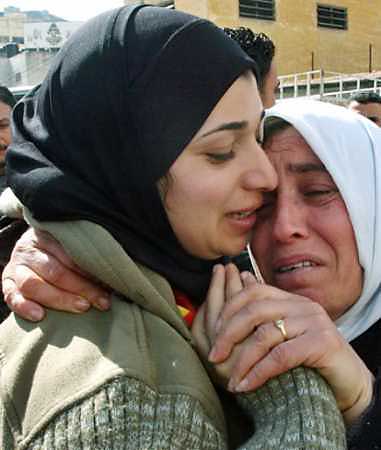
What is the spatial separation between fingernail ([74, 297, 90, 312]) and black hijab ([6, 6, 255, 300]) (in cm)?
16

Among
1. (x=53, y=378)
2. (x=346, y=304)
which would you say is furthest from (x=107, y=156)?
(x=346, y=304)

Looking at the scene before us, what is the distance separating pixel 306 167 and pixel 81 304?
0.89 metres

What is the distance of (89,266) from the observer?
57.5 inches

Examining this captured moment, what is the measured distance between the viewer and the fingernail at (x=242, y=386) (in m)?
1.39

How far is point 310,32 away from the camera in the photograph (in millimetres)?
26328

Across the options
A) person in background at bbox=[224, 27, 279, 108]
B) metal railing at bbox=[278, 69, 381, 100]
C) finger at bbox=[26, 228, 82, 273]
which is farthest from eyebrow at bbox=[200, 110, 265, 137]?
metal railing at bbox=[278, 69, 381, 100]

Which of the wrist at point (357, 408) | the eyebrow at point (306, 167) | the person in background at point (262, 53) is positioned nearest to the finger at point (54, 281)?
the wrist at point (357, 408)

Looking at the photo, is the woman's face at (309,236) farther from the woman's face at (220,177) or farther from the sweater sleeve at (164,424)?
the sweater sleeve at (164,424)

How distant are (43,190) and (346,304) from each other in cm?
106

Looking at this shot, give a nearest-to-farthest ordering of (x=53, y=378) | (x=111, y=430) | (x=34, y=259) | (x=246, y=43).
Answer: (x=111, y=430), (x=53, y=378), (x=34, y=259), (x=246, y=43)

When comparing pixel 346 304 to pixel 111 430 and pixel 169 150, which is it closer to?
pixel 169 150

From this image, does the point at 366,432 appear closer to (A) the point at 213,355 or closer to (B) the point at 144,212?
(A) the point at 213,355

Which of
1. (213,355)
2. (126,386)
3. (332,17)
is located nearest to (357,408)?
(213,355)

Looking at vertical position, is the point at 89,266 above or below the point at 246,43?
above
